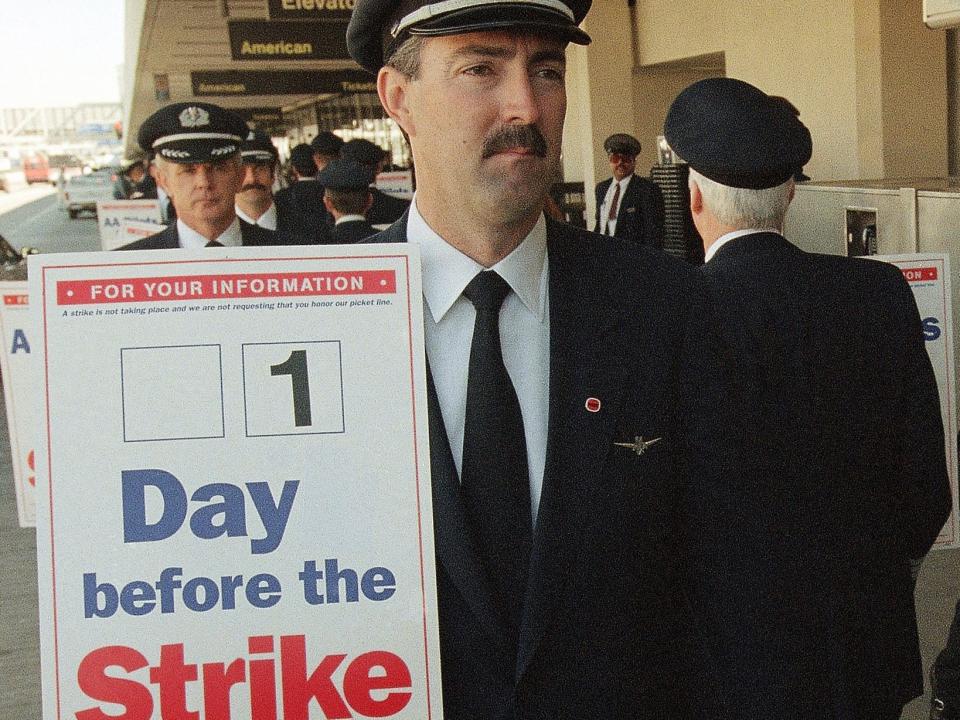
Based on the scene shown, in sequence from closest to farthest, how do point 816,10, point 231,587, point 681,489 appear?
point 231,587
point 681,489
point 816,10

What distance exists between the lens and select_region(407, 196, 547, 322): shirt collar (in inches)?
72.1

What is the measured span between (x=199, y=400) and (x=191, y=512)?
0.47ft

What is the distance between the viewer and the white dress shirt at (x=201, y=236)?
4566mm

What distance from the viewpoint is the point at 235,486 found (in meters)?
1.71

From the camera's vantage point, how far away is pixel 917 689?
9.33 ft

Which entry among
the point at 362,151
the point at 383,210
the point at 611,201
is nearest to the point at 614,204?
the point at 611,201

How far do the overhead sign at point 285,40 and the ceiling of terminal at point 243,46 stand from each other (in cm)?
1

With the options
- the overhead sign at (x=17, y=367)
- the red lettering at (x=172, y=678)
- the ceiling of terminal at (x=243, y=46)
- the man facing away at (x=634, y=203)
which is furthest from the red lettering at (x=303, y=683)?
the ceiling of terminal at (x=243, y=46)

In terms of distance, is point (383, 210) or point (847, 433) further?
point (383, 210)

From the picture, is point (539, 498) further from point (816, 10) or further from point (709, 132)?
point (816, 10)

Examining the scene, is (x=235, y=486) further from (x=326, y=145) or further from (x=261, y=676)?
(x=326, y=145)

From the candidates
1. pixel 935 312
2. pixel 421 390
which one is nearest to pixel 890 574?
pixel 935 312

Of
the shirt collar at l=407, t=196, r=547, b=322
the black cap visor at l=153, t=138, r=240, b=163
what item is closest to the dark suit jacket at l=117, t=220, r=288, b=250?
the black cap visor at l=153, t=138, r=240, b=163

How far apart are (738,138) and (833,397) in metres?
0.59
